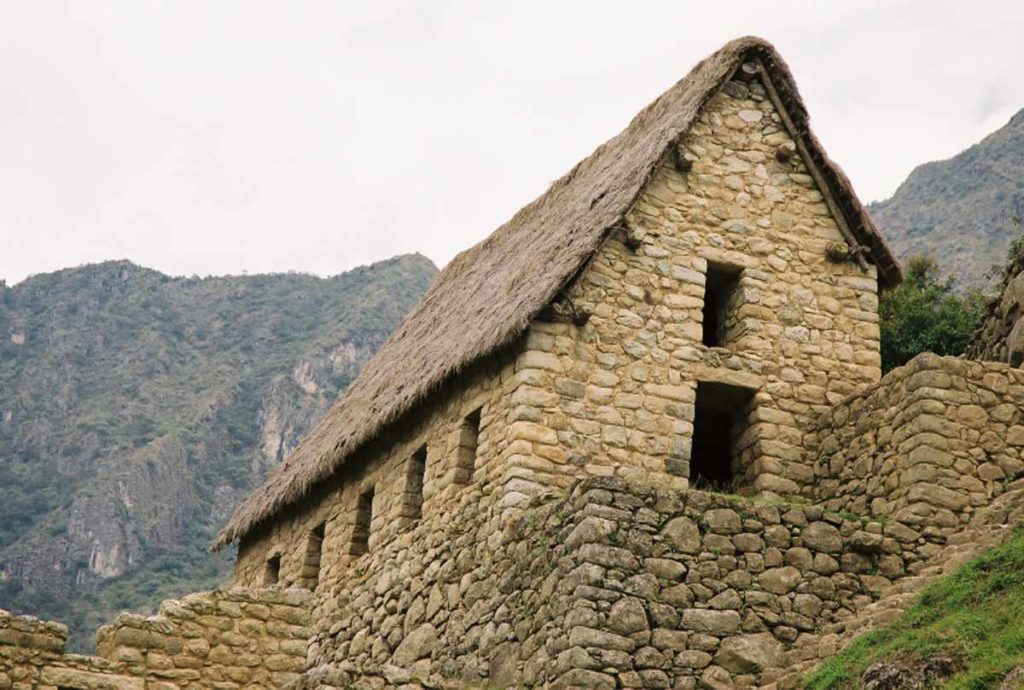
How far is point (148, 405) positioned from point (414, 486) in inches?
2171

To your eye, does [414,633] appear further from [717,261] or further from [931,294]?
[931,294]

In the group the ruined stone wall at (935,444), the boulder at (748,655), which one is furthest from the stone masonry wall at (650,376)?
the boulder at (748,655)

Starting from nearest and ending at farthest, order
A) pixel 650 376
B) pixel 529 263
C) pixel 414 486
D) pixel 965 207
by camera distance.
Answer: pixel 650 376
pixel 414 486
pixel 529 263
pixel 965 207

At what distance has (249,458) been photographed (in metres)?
67.8

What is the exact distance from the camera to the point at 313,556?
20109 mm

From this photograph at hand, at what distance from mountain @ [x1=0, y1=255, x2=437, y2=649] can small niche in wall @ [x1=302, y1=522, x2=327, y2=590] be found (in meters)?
30.4

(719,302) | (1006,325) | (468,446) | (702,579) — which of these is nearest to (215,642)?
(468,446)

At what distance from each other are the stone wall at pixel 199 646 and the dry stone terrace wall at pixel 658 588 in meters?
0.77

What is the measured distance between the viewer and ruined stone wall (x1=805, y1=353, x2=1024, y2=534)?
14062 millimetres

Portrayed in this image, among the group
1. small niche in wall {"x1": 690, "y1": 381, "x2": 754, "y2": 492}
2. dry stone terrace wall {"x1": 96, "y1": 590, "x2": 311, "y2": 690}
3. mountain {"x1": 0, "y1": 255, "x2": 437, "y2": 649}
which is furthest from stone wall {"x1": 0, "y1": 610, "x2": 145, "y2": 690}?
mountain {"x1": 0, "y1": 255, "x2": 437, "y2": 649}

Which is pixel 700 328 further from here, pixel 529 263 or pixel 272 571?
pixel 272 571

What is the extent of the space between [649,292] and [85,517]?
162ft

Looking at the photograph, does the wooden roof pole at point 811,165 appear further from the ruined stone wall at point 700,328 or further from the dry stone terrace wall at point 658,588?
the dry stone terrace wall at point 658,588

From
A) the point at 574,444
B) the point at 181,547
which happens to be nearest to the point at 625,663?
the point at 574,444
